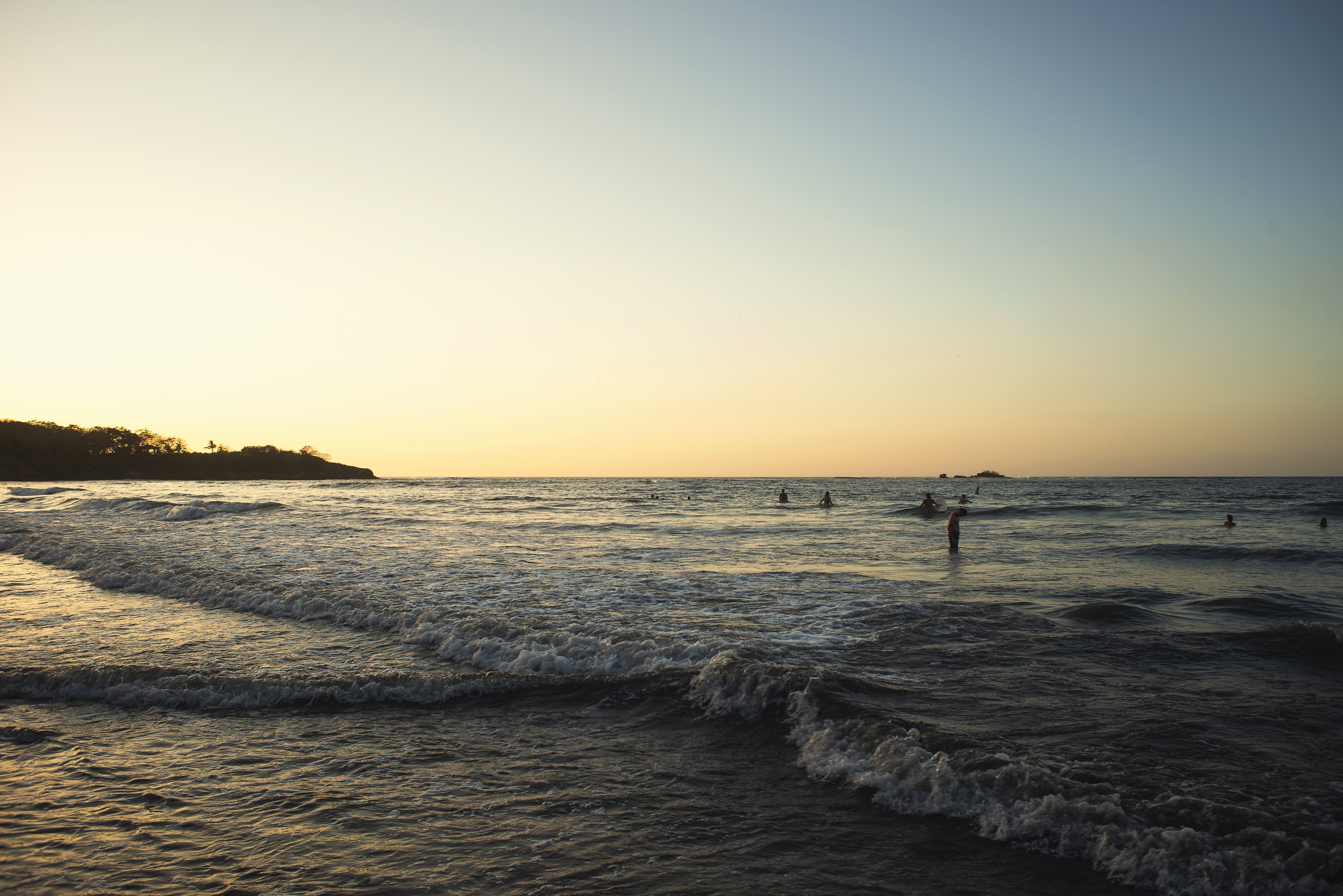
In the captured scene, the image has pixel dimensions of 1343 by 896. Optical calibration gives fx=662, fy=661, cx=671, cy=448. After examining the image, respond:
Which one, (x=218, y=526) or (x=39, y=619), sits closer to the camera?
(x=39, y=619)

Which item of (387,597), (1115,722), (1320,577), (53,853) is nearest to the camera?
(53,853)

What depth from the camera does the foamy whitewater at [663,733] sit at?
4609 millimetres

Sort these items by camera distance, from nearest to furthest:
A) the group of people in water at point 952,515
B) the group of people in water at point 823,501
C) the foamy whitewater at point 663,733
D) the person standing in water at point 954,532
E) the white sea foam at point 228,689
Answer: the foamy whitewater at point 663,733
the white sea foam at point 228,689
the person standing in water at point 954,532
the group of people in water at point 952,515
the group of people in water at point 823,501

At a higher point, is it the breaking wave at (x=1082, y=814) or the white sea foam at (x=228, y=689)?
the breaking wave at (x=1082, y=814)

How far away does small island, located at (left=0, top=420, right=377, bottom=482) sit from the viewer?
389 ft

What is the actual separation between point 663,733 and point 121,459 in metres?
167

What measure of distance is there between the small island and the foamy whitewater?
139 metres

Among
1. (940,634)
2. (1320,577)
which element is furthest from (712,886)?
(1320,577)

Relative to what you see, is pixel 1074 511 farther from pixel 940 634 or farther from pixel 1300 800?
pixel 1300 800

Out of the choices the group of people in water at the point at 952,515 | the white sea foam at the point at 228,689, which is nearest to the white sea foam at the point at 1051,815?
the white sea foam at the point at 228,689

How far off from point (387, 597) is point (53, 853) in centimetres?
961

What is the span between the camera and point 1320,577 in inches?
742

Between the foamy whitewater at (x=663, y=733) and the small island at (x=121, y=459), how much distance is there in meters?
139

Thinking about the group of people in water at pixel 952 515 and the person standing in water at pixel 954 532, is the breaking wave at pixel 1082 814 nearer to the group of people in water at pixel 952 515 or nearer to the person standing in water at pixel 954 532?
the group of people in water at pixel 952 515
